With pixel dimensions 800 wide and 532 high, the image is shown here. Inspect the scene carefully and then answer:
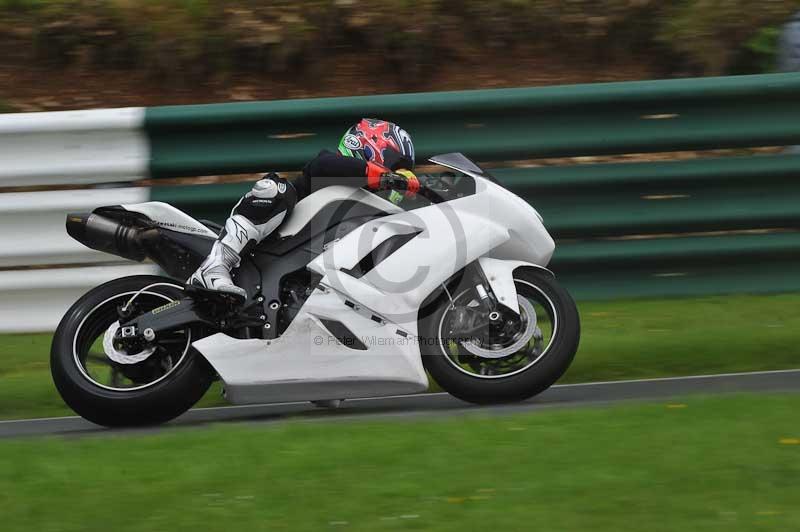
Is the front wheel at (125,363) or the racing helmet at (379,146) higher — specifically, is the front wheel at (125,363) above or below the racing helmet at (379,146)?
below

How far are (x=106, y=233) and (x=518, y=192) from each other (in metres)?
2.77

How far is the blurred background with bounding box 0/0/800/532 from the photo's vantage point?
14.6ft

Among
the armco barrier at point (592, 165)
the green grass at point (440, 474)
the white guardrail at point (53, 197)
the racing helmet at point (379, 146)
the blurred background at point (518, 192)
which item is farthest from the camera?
the armco barrier at point (592, 165)

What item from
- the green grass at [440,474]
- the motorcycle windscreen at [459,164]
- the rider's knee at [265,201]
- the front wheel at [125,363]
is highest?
the motorcycle windscreen at [459,164]

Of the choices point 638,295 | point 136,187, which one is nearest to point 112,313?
point 136,187

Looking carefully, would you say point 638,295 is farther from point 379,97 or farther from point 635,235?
point 379,97

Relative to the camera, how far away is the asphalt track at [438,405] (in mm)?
5992

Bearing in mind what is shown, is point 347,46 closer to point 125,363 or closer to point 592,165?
point 592,165

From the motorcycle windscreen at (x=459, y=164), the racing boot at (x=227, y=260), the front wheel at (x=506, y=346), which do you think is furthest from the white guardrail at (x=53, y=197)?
the front wheel at (x=506, y=346)

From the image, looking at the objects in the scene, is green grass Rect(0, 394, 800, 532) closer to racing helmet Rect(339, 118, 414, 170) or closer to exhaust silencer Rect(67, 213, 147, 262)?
exhaust silencer Rect(67, 213, 147, 262)

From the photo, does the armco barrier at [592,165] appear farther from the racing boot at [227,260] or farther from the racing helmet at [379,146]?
the racing boot at [227,260]

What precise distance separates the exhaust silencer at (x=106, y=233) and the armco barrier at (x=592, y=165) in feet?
5.52

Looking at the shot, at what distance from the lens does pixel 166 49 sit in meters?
9.48

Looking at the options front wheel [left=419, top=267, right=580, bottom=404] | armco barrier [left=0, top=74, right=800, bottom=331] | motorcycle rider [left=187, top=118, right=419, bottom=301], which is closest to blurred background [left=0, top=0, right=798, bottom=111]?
armco barrier [left=0, top=74, right=800, bottom=331]
